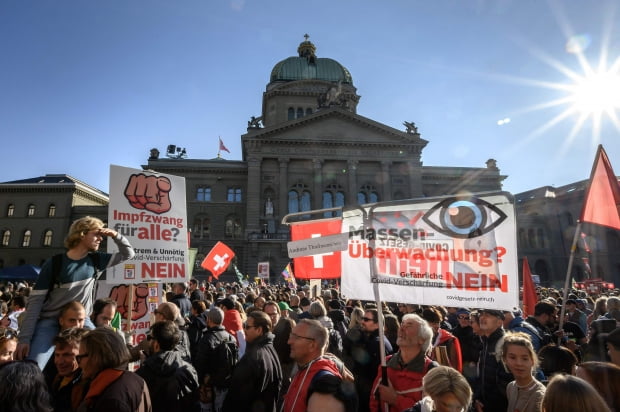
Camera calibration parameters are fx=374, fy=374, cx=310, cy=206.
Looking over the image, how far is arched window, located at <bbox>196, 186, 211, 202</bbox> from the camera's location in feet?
137

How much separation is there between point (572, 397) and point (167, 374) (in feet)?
10.3

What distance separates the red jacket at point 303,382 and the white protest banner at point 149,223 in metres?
3.14

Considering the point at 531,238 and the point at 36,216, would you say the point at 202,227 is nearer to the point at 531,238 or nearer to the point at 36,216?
the point at 36,216

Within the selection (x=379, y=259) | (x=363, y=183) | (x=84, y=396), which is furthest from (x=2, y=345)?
(x=363, y=183)

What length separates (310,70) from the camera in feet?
172

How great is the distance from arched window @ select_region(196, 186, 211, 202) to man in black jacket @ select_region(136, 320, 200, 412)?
39.4 metres

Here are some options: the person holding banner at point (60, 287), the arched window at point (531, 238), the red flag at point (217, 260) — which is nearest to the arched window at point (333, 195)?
the arched window at point (531, 238)

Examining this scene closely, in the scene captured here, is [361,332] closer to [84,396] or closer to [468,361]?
[468,361]

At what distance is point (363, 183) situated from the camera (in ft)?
137

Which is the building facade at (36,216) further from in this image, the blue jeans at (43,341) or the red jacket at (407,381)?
the red jacket at (407,381)

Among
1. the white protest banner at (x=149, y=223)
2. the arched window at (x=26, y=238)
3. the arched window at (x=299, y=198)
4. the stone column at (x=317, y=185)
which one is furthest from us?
the arched window at (x=26, y=238)

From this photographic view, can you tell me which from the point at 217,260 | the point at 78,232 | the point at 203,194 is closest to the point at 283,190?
the point at 203,194

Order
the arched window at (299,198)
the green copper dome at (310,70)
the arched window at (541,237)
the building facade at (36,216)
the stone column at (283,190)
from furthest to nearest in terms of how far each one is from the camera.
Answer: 1. the green copper dome at (310,70)
2. the arched window at (541,237)
3. the building facade at (36,216)
4. the arched window at (299,198)
5. the stone column at (283,190)

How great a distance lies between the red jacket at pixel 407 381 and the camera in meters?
3.19
